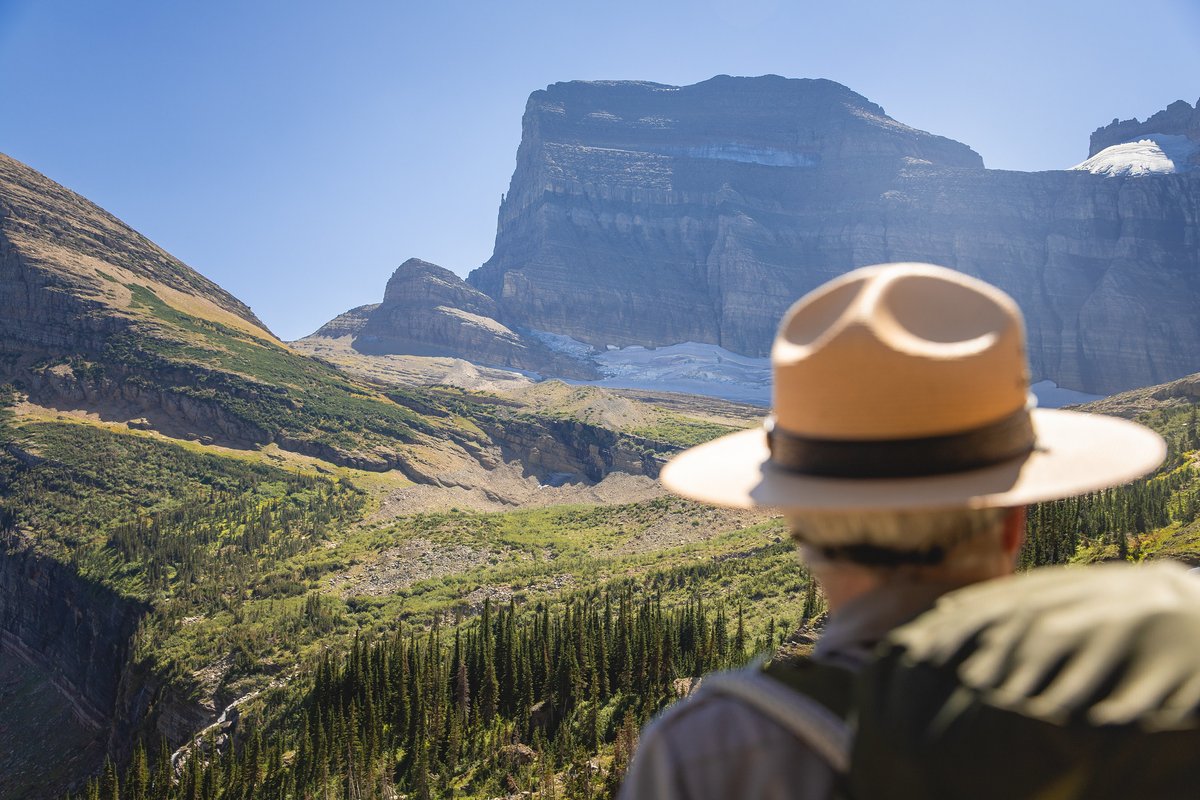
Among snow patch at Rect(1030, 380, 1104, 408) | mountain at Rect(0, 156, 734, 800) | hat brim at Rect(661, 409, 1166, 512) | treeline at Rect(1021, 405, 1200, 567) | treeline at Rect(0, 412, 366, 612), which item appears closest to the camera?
hat brim at Rect(661, 409, 1166, 512)

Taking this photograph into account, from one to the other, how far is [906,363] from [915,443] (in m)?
0.16

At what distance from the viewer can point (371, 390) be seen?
126812 millimetres

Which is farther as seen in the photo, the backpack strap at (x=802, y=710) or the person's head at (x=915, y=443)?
the person's head at (x=915, y=443)

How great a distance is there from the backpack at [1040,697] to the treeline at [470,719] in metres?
22.1

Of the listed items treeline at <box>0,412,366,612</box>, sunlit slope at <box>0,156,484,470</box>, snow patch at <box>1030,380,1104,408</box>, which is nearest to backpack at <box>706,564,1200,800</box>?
treeline at <box>0,412,366,612</box>

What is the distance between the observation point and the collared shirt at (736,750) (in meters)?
1.36

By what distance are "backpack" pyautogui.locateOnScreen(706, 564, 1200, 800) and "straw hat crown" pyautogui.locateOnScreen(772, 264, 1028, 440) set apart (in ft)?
1.32

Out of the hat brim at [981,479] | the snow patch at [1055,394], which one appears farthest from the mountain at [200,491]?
the snow patch at [1055,394]

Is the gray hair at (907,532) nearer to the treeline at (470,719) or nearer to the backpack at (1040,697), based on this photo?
the backpack at (1040,697)

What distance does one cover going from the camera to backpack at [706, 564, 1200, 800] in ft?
3.57

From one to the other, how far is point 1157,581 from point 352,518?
8113cm

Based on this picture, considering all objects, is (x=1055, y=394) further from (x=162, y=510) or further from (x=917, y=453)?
(x=917, y=453)

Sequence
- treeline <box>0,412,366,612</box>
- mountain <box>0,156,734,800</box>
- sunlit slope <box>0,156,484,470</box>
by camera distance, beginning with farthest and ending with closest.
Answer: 1. sunlit slope <box>0,156,484,470</box>
2. treeline <box>0,412,366,612</box>
3. mountain <box>0,156,734,800</box>

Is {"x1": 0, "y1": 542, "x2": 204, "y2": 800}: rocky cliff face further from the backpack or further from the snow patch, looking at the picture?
the snow patch
